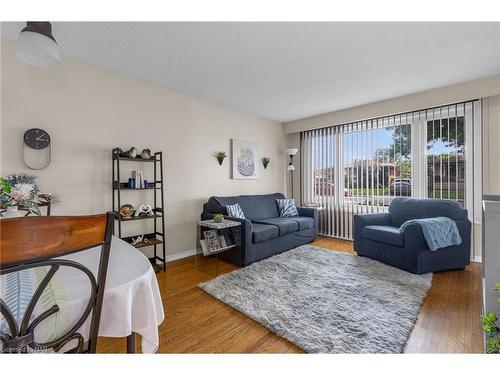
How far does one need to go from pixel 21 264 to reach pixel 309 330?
1.70 metres

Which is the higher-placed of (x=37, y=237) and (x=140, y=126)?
(x=140, y=126)

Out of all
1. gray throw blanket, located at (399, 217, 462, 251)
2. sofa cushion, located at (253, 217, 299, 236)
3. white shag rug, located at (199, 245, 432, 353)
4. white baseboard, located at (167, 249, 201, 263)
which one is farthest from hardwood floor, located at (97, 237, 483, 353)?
sofa cushion, located at (253, 217, 299, 236)

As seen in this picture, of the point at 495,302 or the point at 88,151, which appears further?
the point at 88,151

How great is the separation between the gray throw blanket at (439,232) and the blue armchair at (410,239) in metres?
0.06

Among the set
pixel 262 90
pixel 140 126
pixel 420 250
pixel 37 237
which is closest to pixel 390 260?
pixel 420 250

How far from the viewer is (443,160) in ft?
11.0

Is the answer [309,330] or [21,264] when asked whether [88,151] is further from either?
[309,330]

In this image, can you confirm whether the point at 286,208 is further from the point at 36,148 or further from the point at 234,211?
the point at 36,148

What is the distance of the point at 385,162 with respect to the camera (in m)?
3.87

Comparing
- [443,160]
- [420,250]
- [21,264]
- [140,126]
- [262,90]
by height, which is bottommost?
[420,250]

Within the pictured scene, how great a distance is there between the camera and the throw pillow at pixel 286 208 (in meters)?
4.21

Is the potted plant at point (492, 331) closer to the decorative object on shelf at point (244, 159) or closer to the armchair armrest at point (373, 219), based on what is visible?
the armchair armrest at point (373, 219)

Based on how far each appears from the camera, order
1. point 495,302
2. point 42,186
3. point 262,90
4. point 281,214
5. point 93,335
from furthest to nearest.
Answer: point 281,214 → point 262,90 → point 42,186 → point 495,302 → point 93,335

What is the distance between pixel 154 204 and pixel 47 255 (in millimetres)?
2587
